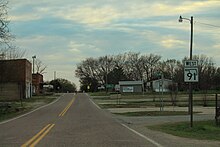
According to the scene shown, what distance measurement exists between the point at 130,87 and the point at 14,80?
2133 inches

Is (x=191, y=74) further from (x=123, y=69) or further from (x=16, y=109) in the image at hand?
(x=123, y=69)

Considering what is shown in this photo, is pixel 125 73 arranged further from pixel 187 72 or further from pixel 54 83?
pixel 187 72

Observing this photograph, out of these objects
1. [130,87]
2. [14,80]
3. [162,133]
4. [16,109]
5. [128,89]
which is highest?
[14,80]

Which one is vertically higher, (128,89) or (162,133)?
(128,89)

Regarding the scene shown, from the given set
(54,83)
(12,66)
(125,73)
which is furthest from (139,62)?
(12,66)

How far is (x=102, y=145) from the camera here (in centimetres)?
1264

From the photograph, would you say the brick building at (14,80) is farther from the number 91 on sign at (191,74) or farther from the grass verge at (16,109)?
the number 91 on sign at (191,74)

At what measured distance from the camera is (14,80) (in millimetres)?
77812

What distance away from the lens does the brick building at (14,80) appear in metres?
76.1

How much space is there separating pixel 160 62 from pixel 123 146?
428ft

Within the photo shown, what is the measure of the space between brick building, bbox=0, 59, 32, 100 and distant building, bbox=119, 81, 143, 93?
49434 mm

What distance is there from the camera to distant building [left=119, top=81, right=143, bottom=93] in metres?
124

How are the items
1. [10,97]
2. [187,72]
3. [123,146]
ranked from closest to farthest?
[123,146], [187,72], [10,97]

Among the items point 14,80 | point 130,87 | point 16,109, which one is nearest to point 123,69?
point 130,87
